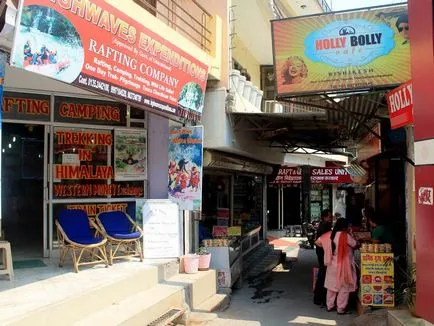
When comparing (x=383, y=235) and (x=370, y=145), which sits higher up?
(x=370, y=145)

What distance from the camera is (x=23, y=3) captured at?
15.6 feet

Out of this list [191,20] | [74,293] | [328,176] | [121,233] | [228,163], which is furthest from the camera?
[328,176]

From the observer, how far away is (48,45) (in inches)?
201

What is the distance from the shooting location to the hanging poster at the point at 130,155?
922cm

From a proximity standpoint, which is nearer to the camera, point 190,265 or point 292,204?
point 190,265

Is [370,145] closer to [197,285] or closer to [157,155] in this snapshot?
[157,155]

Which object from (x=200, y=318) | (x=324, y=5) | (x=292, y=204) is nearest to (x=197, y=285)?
(x=200, y=318)

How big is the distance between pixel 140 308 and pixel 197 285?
2.06 metres

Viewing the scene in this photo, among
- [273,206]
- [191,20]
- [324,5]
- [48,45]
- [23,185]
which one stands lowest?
[273,206]

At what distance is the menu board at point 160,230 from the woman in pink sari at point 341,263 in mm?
2663

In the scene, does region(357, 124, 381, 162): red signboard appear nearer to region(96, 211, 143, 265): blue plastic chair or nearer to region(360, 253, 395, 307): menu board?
region(360, 253, 395, 307): menu board

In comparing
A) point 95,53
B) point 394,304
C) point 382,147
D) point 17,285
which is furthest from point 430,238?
point 382,147

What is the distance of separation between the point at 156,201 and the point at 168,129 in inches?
67.3

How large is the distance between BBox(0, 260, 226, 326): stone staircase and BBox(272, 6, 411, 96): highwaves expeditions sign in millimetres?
3527
